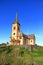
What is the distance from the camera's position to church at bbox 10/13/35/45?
101 meters

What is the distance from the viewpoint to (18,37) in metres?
103

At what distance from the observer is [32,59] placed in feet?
216

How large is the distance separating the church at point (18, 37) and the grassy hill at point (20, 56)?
1995 cm

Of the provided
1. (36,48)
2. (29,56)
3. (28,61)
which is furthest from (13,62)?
(36,48)

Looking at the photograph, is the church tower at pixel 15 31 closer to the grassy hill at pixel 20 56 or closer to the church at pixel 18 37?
the church at pixel 18 37

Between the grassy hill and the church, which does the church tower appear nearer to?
the church

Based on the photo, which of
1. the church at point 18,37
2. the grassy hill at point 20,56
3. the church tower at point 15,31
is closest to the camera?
the grassy hill at point 20,56

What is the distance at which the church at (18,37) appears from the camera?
100812 millimetres

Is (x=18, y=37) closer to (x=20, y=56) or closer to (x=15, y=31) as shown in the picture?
(x=15, y=31)

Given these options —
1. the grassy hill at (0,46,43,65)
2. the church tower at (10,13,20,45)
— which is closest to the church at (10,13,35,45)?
→ the church tower at (10,13,20,45)

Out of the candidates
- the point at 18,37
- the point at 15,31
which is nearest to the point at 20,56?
the point at 18,37

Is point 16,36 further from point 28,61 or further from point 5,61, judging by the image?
point 5,61

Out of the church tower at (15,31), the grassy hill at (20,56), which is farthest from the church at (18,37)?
the grassy hill at (20,56)

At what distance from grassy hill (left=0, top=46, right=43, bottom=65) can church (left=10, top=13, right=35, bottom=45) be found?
19.9 meters
